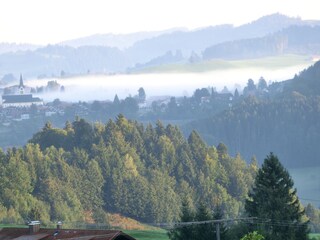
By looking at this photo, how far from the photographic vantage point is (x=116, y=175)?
378 feet

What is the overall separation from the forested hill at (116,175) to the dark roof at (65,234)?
43.7 meters

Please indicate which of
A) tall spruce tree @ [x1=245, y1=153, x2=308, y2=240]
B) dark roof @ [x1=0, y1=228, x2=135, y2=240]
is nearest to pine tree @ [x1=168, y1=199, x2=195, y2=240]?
tall spruce tree @ [x1=245, y1=153, x2=308, y2=240]

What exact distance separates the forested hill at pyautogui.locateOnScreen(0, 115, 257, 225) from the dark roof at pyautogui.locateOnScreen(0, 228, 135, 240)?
43.7 m

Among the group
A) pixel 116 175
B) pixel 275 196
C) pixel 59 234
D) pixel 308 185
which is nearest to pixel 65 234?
pixel 59 234

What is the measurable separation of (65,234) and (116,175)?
69.5m

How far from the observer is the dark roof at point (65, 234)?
4250 centimetres

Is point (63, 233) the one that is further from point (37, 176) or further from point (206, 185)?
point (206, 185)

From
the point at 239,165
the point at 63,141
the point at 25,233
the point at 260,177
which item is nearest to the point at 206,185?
the point at 239,165

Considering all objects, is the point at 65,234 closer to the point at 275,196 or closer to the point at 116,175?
the point at 275,196

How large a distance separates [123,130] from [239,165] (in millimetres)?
13230

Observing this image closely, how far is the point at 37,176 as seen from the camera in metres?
110

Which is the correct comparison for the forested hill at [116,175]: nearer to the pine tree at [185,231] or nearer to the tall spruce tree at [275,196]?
the pine tree at [185,231]

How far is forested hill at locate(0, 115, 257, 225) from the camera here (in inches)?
4131

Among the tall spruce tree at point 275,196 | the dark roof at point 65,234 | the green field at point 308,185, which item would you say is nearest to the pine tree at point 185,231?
the tall spruce tree at point 275,196
